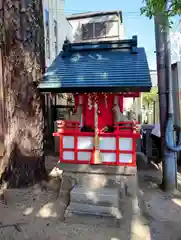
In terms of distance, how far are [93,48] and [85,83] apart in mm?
1317

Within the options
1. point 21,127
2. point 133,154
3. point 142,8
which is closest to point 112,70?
point 142,8

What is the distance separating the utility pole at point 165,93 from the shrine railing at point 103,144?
1.39 meters

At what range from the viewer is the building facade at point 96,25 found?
16.2 meters

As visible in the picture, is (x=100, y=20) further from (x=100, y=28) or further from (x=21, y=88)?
(x=21, y=88)

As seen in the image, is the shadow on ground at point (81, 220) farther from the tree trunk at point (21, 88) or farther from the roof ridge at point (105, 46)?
the roof ridge at point (105, 46)

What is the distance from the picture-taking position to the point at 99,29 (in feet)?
53.8

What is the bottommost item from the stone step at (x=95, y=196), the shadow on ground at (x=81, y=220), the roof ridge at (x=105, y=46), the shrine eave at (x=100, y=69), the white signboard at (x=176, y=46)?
the shadow on ground at (x=81, y=220)

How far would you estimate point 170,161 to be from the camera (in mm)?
5559

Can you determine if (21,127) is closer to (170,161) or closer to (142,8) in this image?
(142,8)

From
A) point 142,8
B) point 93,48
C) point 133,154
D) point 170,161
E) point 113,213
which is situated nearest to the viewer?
point 142,8

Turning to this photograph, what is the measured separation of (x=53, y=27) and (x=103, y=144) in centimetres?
956

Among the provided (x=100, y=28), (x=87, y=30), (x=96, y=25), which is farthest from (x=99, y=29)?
(x=87, y=30)

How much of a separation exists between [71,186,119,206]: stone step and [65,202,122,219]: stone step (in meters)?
0.07

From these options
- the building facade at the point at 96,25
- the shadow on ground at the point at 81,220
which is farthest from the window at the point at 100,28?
the shadow on ground at the point at 81,220
